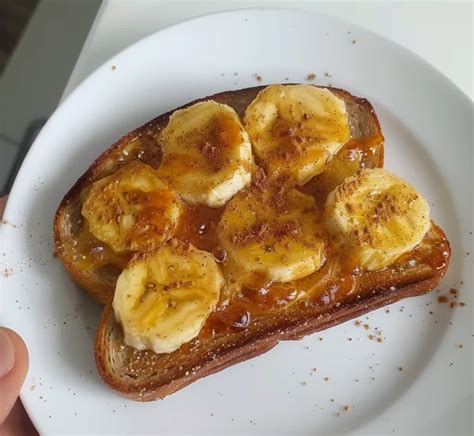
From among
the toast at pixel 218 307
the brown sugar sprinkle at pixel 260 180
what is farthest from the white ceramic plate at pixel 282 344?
the brown sugar sprinkle at pixel 260 180

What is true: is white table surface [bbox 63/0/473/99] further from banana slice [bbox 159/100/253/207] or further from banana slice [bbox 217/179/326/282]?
banana slice [bbox 217/179/326/282]

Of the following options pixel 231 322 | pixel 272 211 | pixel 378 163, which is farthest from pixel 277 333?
pixel 378 163

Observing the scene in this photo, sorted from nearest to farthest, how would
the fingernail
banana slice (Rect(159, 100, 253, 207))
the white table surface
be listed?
the fingernail → banana slice (Rect(159, 100, 253, 207)) → the white table surface

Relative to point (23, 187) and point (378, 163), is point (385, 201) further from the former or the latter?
point (23, 187)

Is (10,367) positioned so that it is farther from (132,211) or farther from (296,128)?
(296,128)

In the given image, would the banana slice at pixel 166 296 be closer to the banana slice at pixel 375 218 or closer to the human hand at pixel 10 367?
the human hand at pixel 10 367

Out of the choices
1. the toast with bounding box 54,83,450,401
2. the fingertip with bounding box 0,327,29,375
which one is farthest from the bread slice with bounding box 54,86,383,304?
the fingertip with bounding box 0,327,29,375

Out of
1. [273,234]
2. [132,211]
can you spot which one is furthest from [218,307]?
[132,211]
